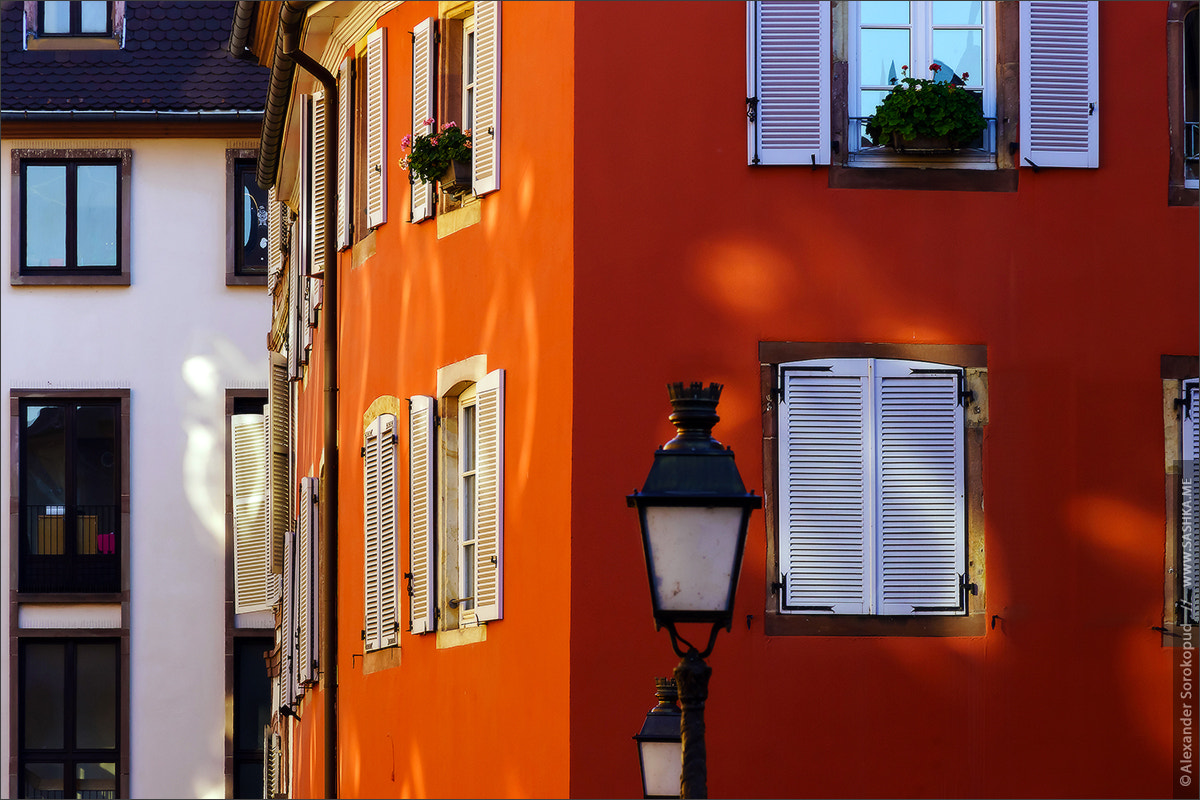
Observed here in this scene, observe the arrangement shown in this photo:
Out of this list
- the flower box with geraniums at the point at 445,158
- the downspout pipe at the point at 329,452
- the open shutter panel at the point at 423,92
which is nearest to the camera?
the flower box with geraniums at the point at 445,158

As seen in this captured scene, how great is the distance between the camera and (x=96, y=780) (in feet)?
97.9

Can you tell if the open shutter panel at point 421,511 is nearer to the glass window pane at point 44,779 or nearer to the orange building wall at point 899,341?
the orange building wall at point 899,341

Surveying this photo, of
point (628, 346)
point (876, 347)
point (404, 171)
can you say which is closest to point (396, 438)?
point (404, 171)

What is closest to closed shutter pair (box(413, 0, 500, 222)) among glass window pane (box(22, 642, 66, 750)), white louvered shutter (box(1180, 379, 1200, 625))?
white louvered shutter (box(1180, 379, 1200, 625))

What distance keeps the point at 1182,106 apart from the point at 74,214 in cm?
2042

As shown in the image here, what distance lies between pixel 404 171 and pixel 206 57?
15805mm

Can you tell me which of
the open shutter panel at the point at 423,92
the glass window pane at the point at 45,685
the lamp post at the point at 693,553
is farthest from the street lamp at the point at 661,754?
the glass window pane at the point at 45,685

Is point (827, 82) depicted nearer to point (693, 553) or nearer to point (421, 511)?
point (421, 511)

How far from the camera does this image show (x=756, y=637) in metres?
12.6

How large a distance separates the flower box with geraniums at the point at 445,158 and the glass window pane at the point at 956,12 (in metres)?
3.18

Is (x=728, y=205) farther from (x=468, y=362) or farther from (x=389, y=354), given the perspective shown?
(x=389, y=354)

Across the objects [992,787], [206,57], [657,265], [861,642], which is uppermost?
[206,57]

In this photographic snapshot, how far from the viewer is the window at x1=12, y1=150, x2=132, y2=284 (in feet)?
99.2

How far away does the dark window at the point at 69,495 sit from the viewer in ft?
97.9
